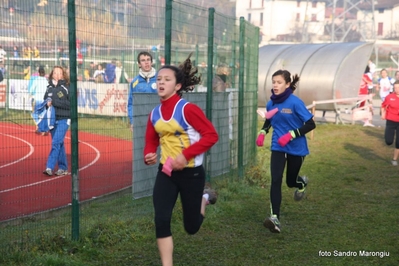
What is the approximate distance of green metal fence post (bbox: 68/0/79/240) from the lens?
7246 mm

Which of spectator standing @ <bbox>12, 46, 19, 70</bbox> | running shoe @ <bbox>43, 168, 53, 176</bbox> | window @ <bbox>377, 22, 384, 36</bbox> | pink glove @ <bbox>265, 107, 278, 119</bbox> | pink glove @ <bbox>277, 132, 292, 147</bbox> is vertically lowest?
running shoe @ <bbox>43, 168, 53, 176</bbox>

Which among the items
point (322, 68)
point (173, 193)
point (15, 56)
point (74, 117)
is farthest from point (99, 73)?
point (322, 68)

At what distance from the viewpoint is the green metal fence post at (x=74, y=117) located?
7.25 meters

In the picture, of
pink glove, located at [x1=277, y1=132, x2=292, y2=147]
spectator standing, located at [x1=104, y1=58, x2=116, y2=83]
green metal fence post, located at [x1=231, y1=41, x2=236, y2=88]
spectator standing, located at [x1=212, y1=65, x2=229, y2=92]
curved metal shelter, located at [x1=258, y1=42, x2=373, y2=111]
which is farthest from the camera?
curved metal shelter, located at [x1=258, y1=42, x2=373, y2=111]

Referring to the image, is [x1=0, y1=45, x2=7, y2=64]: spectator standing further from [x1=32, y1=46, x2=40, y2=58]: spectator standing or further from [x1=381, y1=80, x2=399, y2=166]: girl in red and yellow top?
[x1=381, y1=80, x2=399, y2=166]: girl in red and yellow top

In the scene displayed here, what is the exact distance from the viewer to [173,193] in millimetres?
6203

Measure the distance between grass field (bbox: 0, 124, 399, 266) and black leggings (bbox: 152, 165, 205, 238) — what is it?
41.2 inches

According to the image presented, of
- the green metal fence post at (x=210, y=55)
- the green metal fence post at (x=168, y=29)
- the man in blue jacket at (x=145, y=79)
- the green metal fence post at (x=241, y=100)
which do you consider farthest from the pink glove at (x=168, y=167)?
the green metal fence post at (x=241, y=100)

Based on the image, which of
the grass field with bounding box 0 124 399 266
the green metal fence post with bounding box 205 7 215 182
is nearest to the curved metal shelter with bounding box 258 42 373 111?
the grass field with bounding box 0 124 399 266

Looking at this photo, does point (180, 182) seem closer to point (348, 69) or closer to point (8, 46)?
point (8, 46)

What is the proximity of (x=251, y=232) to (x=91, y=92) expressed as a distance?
8.53 feet

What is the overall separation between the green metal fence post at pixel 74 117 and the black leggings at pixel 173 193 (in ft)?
5.08

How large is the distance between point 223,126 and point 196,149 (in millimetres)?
5553

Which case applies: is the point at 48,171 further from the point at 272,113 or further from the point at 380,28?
the point at 380,28
